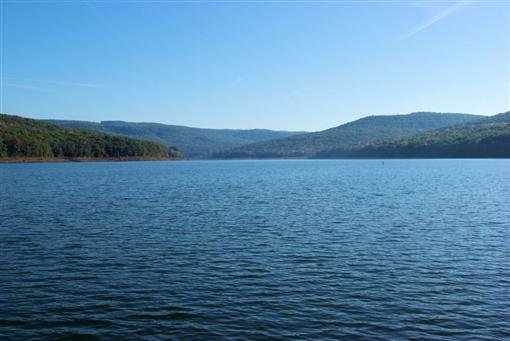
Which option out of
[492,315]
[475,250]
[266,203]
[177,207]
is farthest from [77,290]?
[266,203]

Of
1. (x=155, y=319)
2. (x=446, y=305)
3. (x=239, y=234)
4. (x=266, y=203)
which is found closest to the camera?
(x=155, y=319)

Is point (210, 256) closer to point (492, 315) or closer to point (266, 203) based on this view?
point (492, 315)

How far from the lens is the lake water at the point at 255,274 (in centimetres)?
1775

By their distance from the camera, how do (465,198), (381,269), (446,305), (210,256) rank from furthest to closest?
(465,198) < (210,256) < (381,269) < (446,305)

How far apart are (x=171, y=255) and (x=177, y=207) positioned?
2428cm

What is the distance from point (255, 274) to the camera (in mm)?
24453

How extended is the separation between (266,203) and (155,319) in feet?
127

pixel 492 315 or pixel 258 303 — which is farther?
pixel 258 303

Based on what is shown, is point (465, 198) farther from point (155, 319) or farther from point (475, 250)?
point (155, 319)

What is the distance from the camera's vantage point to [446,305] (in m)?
19.9

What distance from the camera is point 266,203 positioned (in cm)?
5672

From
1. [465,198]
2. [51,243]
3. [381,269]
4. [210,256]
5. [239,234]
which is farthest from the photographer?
[465,198]

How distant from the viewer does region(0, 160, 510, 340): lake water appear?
1775cm

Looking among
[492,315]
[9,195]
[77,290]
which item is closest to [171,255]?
[77,290]
